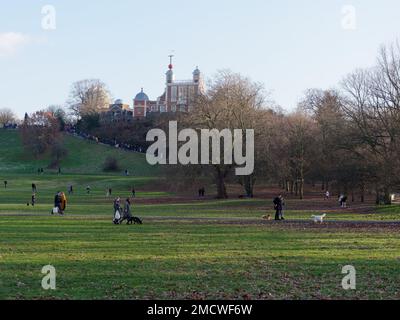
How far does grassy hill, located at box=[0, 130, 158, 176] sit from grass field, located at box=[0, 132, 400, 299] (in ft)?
217

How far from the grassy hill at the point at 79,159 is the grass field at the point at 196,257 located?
6603 cm

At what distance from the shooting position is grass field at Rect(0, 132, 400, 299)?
12531mm

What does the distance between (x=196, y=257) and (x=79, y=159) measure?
94.8 m

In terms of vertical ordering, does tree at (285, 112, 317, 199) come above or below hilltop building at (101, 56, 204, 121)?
below

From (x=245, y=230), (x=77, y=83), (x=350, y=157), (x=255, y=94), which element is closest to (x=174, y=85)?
(x=77, y=83)

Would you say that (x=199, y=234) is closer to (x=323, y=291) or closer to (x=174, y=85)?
(x=323, y=291)

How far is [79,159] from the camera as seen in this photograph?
10925 cm

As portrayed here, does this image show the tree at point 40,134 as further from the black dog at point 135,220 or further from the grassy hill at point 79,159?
the black dog at point 135,220

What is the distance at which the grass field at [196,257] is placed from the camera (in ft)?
41.1

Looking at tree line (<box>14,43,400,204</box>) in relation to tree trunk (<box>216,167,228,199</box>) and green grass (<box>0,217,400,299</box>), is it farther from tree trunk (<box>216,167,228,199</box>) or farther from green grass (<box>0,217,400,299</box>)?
green grass (<box>0,217,400,299</box>)

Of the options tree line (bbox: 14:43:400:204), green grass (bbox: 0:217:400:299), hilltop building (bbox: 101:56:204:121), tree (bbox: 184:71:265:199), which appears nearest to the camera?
green grass (bbox: 0:217:400:299)

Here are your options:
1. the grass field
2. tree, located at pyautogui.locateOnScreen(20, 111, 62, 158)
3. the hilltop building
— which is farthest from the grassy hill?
the grass field
